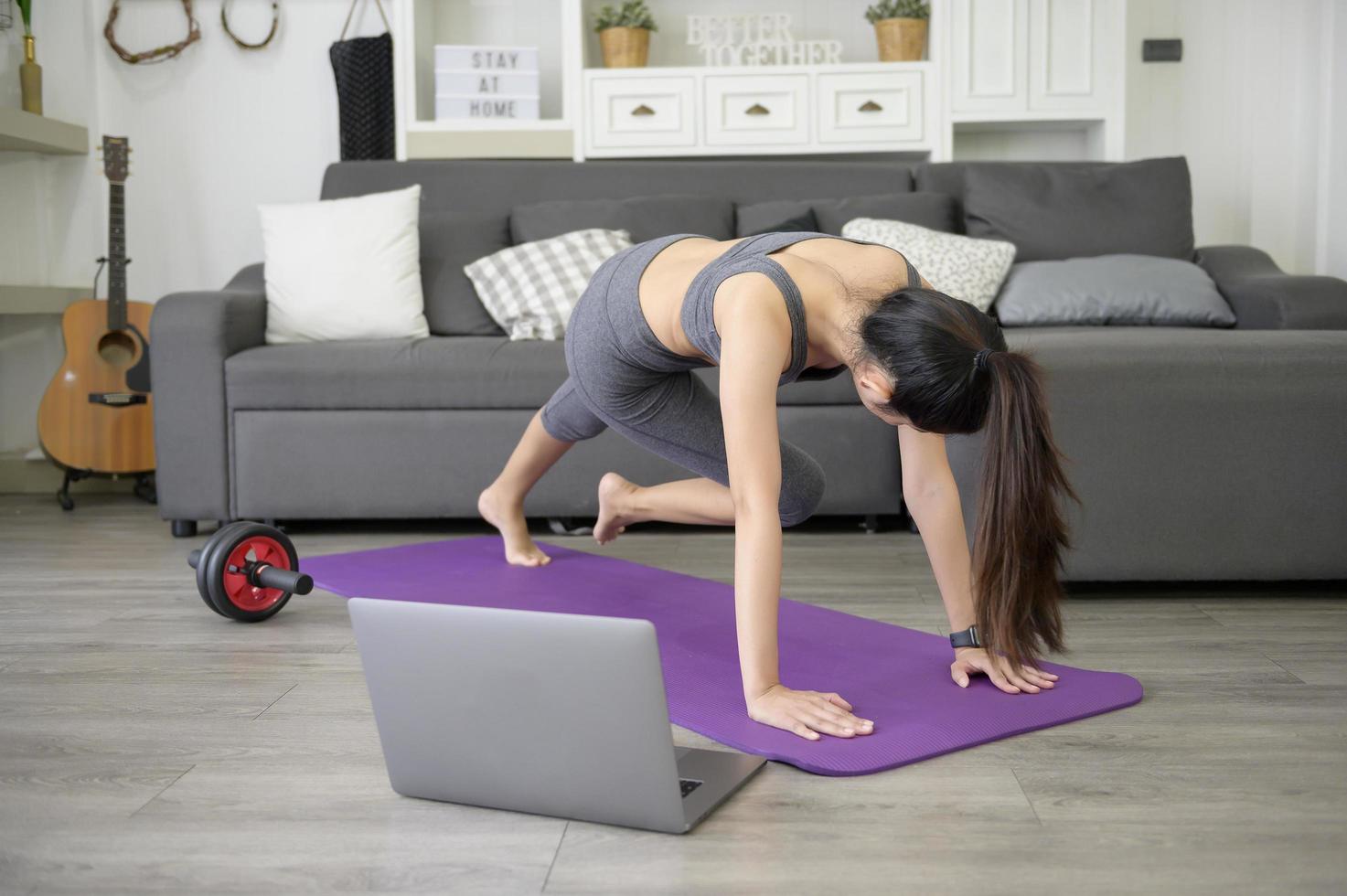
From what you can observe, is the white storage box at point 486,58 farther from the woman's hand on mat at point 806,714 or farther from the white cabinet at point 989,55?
the woman's hand on mat at point 806,714

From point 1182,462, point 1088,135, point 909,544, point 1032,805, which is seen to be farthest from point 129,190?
point 1032,805

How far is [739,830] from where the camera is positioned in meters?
1.22

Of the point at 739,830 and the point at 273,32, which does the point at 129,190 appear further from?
the point at 739,830

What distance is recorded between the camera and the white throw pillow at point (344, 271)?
324 centimetres

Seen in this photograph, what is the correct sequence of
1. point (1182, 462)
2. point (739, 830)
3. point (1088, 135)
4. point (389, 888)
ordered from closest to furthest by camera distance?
point (389, 888) → point (739, 830) → point (1182, 462) → point (1088, 135)

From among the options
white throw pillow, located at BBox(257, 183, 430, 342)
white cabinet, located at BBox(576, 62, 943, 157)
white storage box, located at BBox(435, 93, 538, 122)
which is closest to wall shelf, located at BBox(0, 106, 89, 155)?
white throw pillow, located at BBox(257, 183, 430, 342)

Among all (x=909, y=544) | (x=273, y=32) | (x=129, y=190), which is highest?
(x=273, y=32)

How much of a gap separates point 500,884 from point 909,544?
1.87 m

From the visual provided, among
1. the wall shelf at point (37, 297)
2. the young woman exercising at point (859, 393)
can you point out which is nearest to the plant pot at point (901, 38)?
the young woman exercising at point (859, 393)

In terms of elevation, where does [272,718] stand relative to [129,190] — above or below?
below

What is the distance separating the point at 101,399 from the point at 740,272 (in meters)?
2.71

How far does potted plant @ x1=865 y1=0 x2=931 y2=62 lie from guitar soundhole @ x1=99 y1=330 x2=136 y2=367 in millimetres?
2588

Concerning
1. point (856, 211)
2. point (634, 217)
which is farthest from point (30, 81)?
point (856, 211)

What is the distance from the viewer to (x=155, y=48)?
4.25 meters
